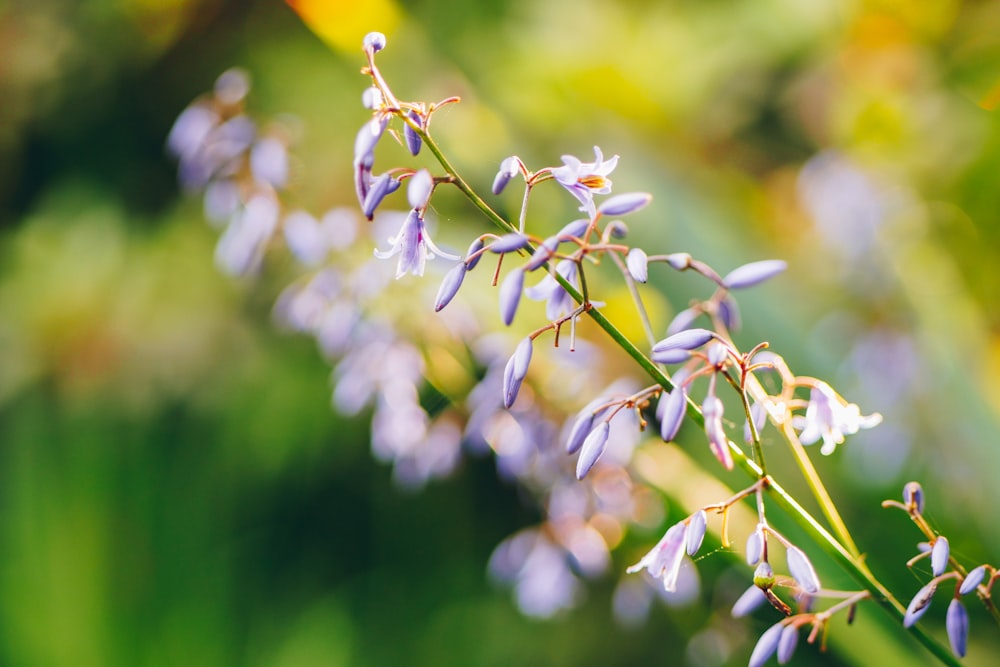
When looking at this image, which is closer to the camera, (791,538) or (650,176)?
(791,538)

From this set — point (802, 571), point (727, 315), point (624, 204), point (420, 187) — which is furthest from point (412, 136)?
point (802, 571)

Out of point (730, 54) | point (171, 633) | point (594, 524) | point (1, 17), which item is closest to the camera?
point (594, 524)

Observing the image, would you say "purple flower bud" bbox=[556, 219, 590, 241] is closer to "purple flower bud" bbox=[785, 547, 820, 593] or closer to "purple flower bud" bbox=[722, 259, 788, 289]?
"purple flower bud" bbox=[722, 259, 788, 289]

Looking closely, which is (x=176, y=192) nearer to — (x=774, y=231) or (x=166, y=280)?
(x=166, y=280)

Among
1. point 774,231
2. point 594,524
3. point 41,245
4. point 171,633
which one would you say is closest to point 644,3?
point 774,231

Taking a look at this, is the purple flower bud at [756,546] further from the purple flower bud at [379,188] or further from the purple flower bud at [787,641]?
the purple flower bud at [379,188]

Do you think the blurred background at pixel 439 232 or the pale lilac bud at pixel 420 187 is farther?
the blurred background at pixel 439 232

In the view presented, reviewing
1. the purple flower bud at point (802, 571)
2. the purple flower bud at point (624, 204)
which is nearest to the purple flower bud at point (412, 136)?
the purple flower bud at point (624, 204)
